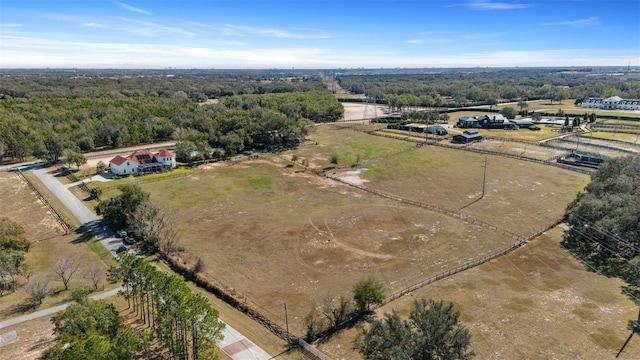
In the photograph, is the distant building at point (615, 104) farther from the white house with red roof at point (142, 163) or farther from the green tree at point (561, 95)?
the white house with red roof at point (142, 163)

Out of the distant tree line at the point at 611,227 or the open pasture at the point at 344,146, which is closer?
the distant tree line at the point at 611,227

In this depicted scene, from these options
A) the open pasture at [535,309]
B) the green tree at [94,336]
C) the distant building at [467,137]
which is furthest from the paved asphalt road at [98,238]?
the distant building at [467,137]

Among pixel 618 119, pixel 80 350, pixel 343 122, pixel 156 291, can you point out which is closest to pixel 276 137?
pixel 343 122

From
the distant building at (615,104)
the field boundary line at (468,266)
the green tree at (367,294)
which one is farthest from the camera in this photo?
the distant building at (615,104)

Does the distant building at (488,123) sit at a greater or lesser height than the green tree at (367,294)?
greater

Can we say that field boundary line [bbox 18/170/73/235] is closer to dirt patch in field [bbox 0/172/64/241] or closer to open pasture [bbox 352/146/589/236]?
dirt patch in field [bbox 0/172/64/241]

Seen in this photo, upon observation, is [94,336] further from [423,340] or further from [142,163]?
[142,163]

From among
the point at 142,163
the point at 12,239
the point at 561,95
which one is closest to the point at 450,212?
the point at 12,239
